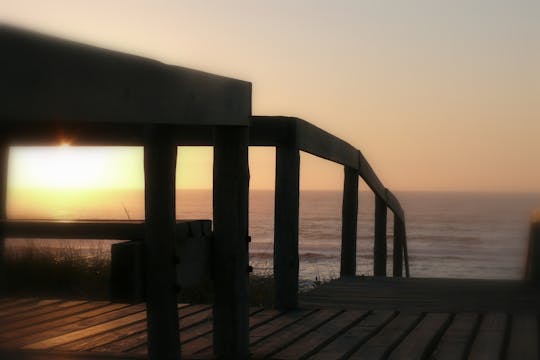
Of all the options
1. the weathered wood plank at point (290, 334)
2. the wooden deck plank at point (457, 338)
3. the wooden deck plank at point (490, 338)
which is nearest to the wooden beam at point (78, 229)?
the weathered wood plank at point (290, 334)

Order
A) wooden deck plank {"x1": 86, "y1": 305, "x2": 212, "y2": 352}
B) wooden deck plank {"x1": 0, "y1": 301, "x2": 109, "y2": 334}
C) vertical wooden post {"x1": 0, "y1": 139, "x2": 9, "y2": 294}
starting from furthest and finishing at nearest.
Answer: vertical wooden post {"x1": 0, "y1": 139, "x2": 9, "y2": 294} < wooden deck plank {"x1": 0, "y1": 301, "x2": 109, "y2": 334} < wooden deck plank {"x1": 86, "y1": 305, "x2": 212, "y2": 352}

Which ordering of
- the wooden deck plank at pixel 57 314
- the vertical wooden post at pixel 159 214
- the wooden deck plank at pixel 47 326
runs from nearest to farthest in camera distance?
the vertical wooden post at pixel 159 214
the wooden deck plank at pixel 47 326
the wooden deck plank at pixel 57 314

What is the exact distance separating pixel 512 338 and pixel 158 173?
2318 mm

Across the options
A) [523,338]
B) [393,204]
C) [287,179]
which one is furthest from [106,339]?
[393,204]

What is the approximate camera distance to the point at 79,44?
2252 mm

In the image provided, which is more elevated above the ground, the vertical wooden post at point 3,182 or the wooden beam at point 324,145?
the wooden beam at point 324,145

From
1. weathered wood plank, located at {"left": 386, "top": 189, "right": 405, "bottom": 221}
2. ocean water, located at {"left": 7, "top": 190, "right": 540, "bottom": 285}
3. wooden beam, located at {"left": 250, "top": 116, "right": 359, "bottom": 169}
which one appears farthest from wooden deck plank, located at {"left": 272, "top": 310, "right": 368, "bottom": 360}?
ocean water, located at {"left": 7, "top": 190, "right": 540, "bottom": 285}

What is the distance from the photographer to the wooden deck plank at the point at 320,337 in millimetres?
4427

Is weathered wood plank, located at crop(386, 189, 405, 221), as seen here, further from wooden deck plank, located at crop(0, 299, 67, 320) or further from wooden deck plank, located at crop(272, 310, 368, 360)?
wooden deck plank, located at crop(0, 299, 67, 320)

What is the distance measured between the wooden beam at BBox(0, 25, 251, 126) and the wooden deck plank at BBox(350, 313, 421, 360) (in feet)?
5.30

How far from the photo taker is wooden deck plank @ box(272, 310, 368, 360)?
4.43 m

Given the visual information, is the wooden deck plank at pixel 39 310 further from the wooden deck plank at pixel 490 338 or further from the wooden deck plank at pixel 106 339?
the wooden deck plank at pixel 490 338

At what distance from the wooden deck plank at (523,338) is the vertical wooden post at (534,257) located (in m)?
2.33

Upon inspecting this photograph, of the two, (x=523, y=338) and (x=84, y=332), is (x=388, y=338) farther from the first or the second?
(x=84, y=332)
